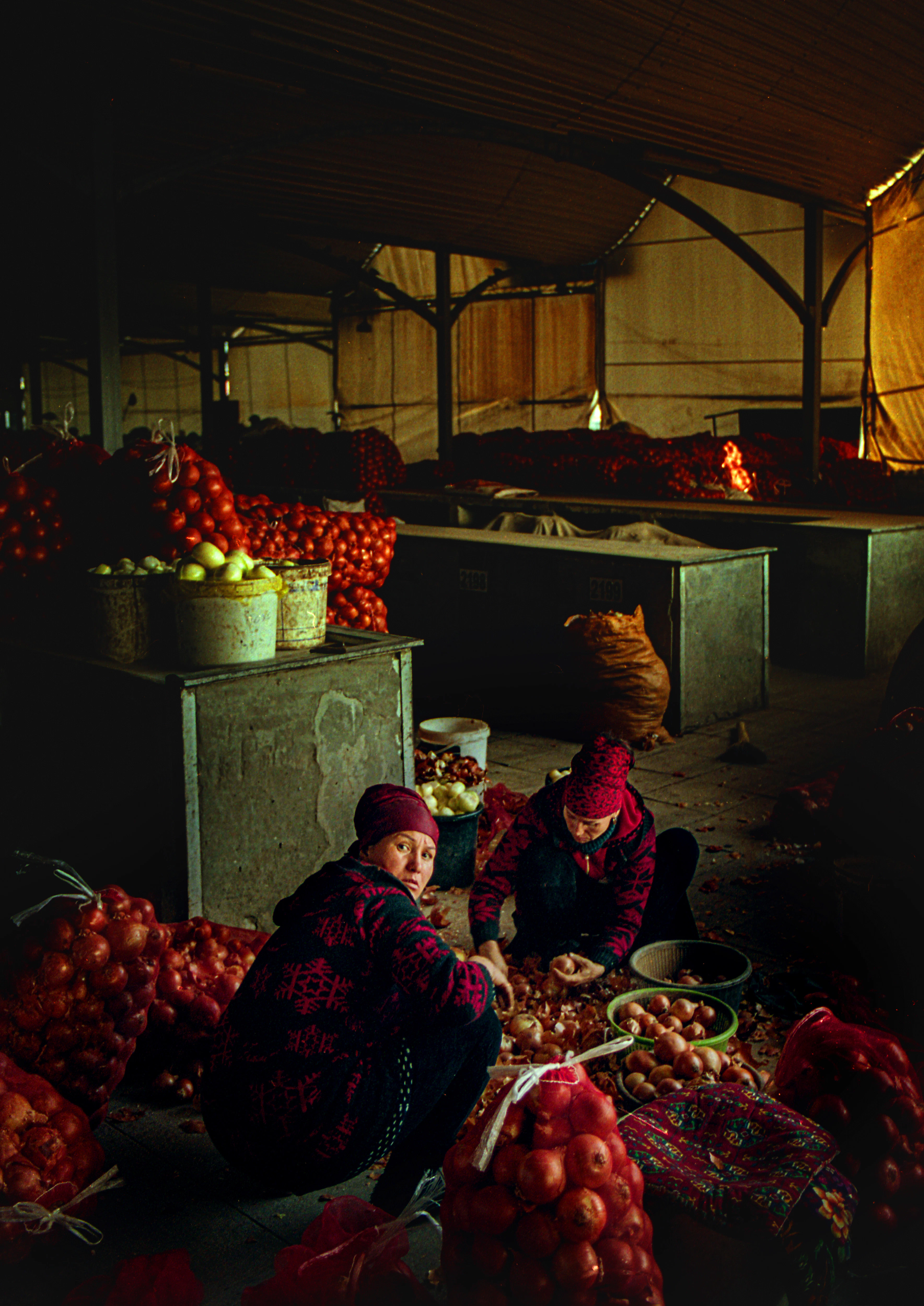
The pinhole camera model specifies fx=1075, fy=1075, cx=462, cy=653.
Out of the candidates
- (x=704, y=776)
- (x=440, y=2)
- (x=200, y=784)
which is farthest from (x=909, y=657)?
(x=440, y=2)

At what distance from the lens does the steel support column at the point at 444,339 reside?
15.1 m

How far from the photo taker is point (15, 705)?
189 inches

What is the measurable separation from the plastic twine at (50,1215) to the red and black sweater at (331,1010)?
331mm

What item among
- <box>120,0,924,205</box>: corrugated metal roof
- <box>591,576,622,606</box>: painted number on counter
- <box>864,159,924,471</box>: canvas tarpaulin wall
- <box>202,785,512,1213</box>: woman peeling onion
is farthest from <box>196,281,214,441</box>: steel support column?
<box>202,785,512,1213</box>: woman peeling onion

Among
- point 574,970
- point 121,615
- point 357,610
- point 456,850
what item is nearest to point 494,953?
point 574,970

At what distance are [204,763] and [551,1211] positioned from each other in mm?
2483

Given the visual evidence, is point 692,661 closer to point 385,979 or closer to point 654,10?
point 654,10

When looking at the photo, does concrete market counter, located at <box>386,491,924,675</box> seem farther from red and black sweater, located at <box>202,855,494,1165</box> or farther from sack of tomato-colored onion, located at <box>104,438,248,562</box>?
red and black sweater, located at <box>202,855,494,1165</box>

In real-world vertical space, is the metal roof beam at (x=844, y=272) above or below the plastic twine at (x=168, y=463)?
above

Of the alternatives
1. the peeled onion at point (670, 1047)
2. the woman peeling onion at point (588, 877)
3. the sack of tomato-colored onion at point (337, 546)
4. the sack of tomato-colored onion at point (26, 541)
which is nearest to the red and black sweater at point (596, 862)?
the woman peeling onion at point (588, 877)

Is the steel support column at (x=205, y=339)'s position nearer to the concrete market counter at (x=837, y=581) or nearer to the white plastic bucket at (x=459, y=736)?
the concrete market counter at (x=837, y=581)

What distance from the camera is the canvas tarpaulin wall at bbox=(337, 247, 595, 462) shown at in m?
21.7

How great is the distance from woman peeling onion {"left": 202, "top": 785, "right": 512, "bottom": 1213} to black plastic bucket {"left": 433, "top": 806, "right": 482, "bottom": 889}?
2315mm

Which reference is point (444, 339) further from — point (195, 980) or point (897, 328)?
point (195, 980)
